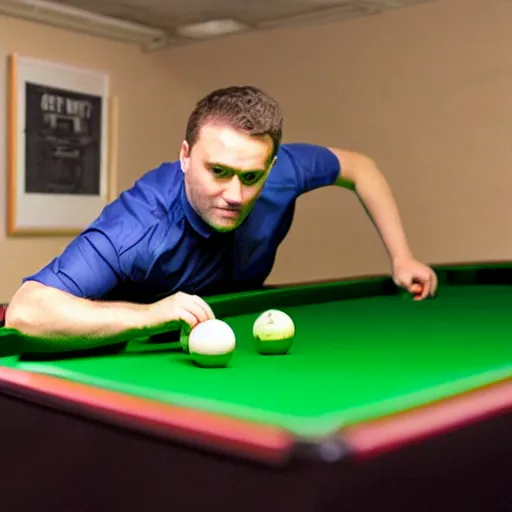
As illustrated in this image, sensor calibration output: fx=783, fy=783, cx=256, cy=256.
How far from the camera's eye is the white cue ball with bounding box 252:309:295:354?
1512mm

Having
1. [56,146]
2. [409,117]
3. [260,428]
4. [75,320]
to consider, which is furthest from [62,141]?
[260,428]

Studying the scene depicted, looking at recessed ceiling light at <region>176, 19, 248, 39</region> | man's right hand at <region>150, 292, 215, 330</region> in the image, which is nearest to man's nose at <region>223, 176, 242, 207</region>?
man's right hand at <region>150, 292, 215, 330</region>

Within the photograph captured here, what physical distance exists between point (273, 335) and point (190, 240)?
0.58 m

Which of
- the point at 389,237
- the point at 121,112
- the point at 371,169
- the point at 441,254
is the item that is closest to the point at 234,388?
the point at 389,237

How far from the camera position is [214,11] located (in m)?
3.91

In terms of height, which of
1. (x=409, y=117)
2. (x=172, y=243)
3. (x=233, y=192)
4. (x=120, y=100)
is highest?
(x=120, y=100)

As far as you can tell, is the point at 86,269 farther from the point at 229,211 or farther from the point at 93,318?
the point at 229,211

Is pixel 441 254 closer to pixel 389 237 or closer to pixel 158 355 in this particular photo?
pixel 389 237

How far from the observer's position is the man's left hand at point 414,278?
2.28 metres

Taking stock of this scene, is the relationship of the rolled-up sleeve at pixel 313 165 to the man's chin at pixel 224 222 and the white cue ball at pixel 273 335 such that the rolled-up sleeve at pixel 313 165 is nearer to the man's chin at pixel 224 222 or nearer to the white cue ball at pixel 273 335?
the man's chin at pixel 224 222

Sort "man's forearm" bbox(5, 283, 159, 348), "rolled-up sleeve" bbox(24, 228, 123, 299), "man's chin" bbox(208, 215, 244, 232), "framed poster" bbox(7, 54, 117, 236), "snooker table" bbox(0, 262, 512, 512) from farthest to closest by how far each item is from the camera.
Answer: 1. "framed poster" bbox(7, 54, 117, 236)
2. "man's chin" bbox(208, 215, 244, 232)
3. "rolled-up sleeve" bbox(24, 228, 123, 299)
4. "man's forearm" bbox(5, 283, 159, 348)
5. "snooker table" bbox(0, 262, 512, 512)

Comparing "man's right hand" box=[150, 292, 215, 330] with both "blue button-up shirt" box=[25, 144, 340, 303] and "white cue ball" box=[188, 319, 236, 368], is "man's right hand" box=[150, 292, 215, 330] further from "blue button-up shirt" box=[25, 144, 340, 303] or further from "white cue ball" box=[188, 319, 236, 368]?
"blue button-up shirt" box=[25, 144, 340, 303]

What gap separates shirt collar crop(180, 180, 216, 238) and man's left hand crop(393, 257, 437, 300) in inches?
24.3

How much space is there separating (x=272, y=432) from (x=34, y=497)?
1.79 feet
